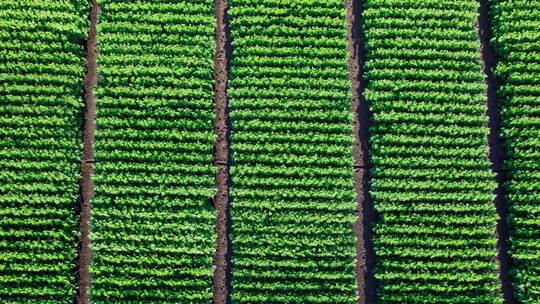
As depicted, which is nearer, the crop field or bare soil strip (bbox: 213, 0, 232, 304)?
the crop field

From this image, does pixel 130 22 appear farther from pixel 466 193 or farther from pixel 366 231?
pixel 466 193

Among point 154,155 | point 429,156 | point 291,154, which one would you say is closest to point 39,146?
point 154,155

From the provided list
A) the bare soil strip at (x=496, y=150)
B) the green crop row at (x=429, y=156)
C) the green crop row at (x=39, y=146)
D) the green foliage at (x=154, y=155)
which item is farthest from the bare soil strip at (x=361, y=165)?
the green crop row at (x=39, y=146)

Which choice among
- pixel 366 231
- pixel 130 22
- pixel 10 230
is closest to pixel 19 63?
pixel 130 22

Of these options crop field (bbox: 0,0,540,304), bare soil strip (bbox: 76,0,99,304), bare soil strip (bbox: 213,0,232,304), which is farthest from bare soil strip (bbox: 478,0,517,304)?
bare soil strip (bbox: 76,0,99,304)

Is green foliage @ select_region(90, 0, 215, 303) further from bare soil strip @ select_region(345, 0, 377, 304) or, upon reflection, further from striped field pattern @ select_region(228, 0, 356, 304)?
bare soil strip @ select_region(345, 0, 377, 304)

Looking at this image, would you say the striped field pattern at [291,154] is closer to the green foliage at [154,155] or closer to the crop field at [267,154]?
the crop field at [267,154]
